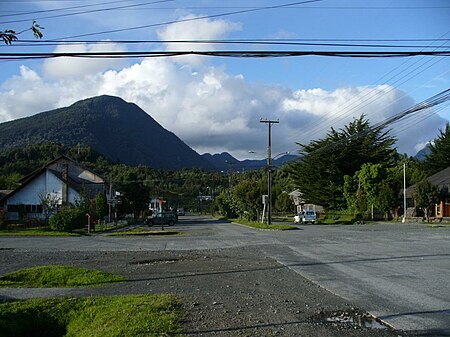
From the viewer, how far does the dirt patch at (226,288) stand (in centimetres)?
866

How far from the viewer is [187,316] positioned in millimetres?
9422

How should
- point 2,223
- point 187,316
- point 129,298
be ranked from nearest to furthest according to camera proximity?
point 187,316, point 129,298, point 2,223

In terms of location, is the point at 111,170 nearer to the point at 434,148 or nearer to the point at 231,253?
the point at 434,148

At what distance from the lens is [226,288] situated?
1281 centimetres

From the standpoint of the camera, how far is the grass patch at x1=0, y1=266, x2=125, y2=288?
45.6ft

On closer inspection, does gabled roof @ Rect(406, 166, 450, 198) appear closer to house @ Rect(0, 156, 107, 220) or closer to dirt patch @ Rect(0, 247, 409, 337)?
house @ Rect(0, 156, 107, 220)

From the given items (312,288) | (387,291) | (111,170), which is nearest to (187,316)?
(312,288)

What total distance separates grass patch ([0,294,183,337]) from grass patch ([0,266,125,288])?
2690 mm

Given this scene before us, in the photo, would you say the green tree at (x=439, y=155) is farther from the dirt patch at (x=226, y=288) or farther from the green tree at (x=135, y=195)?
the dirt patch at (x=226, y=288)

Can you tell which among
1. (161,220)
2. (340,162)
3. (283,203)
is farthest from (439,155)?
(161,220)

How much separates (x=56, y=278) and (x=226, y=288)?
511 cm

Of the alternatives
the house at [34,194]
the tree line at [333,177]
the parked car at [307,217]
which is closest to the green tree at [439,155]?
the tree line at [333,177]

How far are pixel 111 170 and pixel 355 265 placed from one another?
100342 mm

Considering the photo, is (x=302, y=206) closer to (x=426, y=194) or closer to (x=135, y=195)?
(x=135, y=195)
